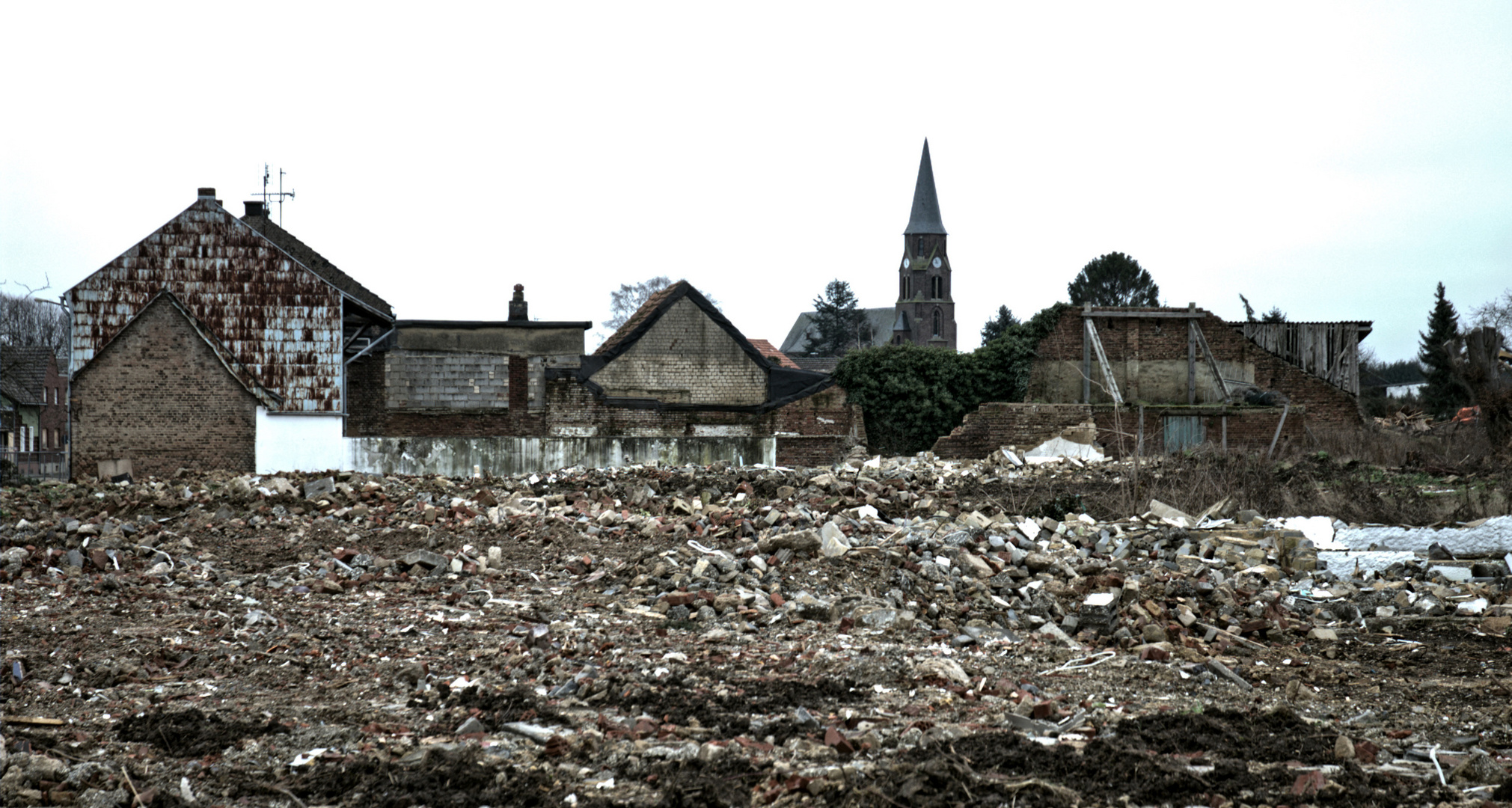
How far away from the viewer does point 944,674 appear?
643 centimetres

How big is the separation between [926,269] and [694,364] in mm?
62309

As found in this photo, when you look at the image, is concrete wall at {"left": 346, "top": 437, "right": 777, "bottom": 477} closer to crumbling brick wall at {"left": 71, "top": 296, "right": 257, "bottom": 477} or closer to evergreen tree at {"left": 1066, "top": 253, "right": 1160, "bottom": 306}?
crumbling brick wall at {"left": 71, "top": 296, "right": 257, "bottom": 477}

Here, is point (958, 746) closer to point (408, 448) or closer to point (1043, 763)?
point (1043, 763)

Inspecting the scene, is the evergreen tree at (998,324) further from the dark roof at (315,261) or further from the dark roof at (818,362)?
the dark roof at (315,261)

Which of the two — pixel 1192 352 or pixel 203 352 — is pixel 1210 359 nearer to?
pixel 1192 352

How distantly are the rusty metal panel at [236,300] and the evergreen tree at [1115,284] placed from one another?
147 feet

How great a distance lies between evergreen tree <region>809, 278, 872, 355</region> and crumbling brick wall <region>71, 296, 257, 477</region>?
45.8 metres

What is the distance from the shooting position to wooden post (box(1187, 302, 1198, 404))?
26250 mm

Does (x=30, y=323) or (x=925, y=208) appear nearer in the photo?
(x=30, y=323)

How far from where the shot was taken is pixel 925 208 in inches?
3396

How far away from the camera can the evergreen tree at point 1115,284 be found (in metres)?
58.6

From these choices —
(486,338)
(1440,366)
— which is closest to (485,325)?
(486,338)

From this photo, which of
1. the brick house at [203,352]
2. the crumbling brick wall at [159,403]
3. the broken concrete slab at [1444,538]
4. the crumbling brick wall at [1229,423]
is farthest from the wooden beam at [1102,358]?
the crumbling brick wall at [159,403]

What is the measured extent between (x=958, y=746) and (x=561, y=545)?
665 cm
